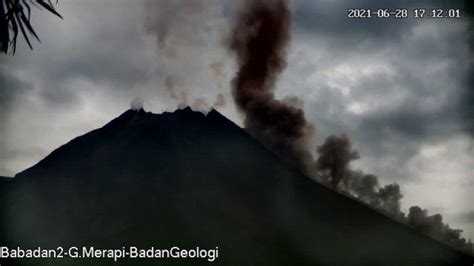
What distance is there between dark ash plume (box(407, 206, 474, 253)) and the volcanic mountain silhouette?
0.05m

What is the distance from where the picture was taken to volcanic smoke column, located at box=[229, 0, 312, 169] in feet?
15.0

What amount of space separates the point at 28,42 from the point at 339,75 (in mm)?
2109

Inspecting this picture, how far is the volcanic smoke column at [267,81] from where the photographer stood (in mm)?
4574

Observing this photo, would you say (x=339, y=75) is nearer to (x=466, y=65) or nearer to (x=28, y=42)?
Answer: (x=466, y=65)

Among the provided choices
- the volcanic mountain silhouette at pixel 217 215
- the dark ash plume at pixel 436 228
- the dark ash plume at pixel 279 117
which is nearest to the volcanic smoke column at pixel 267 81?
the dark ash plume at pixel 279 117

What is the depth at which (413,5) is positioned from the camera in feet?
14.9

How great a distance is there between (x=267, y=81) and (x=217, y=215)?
0.98m

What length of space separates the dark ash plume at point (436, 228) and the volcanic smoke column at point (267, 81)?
0.79m

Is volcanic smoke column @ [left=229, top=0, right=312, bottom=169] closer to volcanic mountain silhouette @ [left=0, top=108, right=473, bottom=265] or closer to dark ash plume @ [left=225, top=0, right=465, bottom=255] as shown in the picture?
dark ash plume @ [left=225, top=0, right=465, bottom=255]

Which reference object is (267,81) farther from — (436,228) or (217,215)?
(436,228)

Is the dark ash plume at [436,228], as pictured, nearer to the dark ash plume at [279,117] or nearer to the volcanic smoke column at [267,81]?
the dark ash plume at [279,117]

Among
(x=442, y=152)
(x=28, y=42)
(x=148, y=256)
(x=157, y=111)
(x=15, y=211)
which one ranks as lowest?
(x=148, y=256)

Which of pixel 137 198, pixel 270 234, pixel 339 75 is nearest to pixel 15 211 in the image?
pixel 137 198

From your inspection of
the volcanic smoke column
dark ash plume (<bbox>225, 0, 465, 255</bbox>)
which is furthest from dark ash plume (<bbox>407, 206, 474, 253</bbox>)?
the volcanic smoke column
